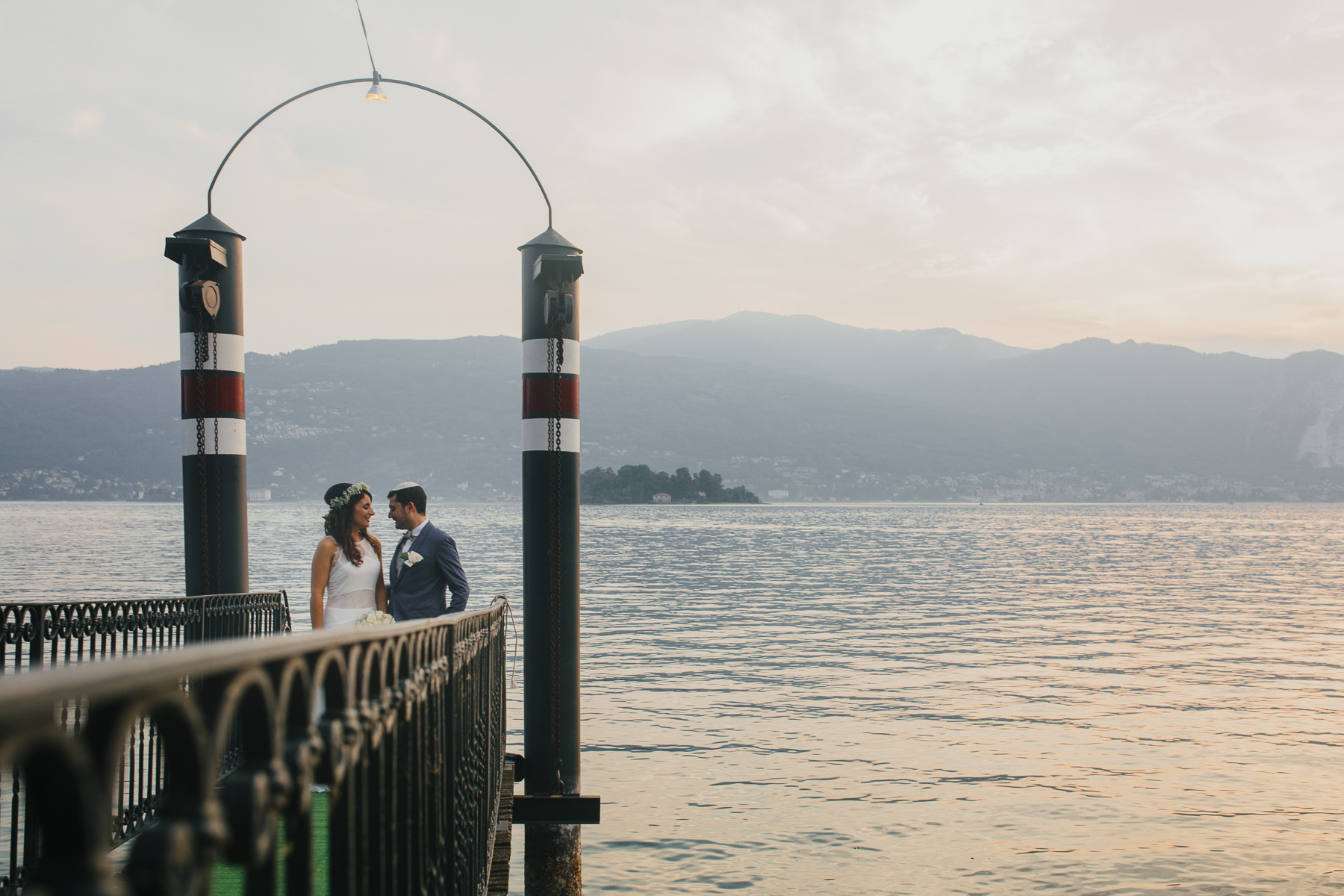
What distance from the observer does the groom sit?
265 inches

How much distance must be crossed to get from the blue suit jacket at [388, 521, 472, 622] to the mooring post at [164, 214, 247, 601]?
2.06m

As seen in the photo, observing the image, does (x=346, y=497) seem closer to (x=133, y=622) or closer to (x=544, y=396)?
(x=133, y=622)

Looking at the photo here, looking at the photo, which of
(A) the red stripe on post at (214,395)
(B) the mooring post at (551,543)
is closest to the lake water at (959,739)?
(B) the mooring post at (551,543)

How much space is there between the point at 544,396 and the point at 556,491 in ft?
1.95

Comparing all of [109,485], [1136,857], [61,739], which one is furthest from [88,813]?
[109,485]

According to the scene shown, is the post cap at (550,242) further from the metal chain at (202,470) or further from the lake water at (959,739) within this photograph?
the lake water at (959,739)

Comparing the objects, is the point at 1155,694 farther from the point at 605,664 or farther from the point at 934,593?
the point at 934,593

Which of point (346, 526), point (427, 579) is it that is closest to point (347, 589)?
point (346, 526)

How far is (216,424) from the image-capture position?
799cm

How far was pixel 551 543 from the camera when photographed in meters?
6.30

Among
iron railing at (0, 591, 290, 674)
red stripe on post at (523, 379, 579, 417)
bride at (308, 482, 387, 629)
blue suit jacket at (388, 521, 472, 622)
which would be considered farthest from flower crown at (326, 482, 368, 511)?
red stripe on post at (523, 379, 579, 417)

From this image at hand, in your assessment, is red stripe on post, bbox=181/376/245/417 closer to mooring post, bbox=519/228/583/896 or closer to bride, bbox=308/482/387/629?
bride, bbox=308/482/387/629

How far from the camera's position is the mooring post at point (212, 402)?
782 centimetres

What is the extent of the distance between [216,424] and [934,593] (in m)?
30.3
